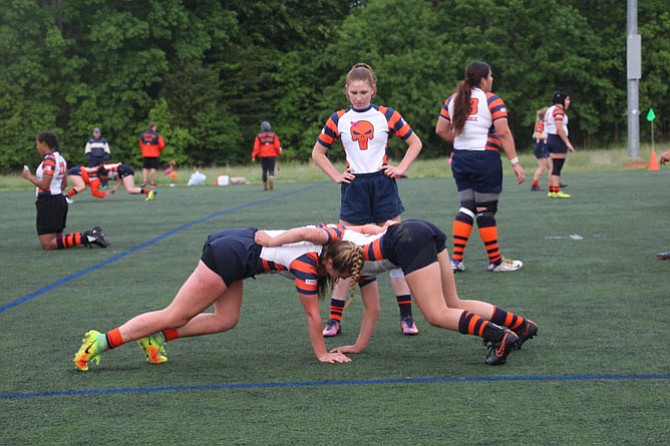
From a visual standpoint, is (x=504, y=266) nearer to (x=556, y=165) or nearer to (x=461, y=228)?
(x=461, y=228)

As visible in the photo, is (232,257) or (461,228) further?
(461,228)

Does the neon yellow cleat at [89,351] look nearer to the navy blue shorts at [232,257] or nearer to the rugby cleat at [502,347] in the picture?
the navy blue shorts at [232,257]

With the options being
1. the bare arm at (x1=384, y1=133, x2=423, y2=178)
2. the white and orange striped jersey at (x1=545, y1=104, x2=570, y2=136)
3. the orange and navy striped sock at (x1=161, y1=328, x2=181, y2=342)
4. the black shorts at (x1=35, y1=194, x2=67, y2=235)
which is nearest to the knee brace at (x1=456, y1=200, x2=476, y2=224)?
the bare arm at (x1=384, y1=133, x2=423, y2=178)

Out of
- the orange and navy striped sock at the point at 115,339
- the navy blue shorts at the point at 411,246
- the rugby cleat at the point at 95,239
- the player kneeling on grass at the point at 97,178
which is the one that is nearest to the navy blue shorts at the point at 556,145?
the player kneeling on grass at the point at 97,178

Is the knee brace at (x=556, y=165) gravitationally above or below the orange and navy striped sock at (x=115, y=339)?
above

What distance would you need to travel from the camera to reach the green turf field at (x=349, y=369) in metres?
4.58

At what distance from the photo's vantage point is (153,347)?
6.10m

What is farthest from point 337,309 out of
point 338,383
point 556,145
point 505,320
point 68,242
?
point 556,145

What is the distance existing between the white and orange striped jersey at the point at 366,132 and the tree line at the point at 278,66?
44.2 metres

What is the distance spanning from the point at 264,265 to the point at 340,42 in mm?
51269

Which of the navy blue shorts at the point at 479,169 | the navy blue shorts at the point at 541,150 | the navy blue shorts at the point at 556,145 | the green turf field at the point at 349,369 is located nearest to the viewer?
the green turf field at the point at 349,369

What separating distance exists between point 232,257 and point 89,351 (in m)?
1.02

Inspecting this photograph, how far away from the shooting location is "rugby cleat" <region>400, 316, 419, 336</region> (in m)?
6.93

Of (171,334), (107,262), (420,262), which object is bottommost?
(107,262)
